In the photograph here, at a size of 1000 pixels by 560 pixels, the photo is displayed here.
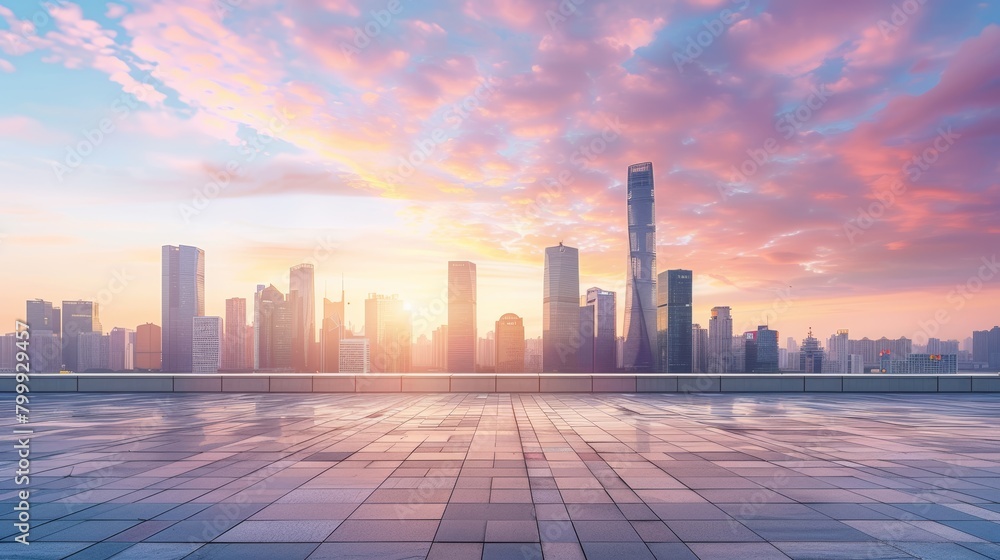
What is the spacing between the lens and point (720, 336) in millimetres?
88562

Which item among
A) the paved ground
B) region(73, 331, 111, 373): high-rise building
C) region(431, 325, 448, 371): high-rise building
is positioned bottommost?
region(431, 325, 448, 371): high-rise building

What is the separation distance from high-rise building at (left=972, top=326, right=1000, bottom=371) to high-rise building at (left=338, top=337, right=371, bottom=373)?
77.7 m

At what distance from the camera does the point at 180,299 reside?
5925cm

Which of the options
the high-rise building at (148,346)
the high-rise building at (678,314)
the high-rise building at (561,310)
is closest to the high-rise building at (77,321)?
the high-rise building at (148,346)

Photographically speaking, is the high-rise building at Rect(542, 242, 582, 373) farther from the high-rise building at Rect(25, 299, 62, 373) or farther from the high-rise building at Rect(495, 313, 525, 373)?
the high-rise building at Rect(25, 299, 62, 373)

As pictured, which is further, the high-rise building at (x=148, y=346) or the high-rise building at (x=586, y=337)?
the high-rise building at (x=586, y=337)

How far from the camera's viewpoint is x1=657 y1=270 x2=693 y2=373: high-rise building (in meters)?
113

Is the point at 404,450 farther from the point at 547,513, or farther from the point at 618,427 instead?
the point at 618,427

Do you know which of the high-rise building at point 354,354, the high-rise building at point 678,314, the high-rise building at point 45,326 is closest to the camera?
the high-rise building at point 45,326

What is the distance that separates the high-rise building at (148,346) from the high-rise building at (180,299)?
165 centimetres

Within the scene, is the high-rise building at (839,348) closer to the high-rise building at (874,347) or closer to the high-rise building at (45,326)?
the high-rise building at (874,347)

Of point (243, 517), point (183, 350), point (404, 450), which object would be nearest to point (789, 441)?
point (404, 450)

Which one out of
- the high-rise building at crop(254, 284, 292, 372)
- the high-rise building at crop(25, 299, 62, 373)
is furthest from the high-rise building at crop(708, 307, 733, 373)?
the high-rise building at crop(25, 299, 62, 373)

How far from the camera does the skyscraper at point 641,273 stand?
524 ft
